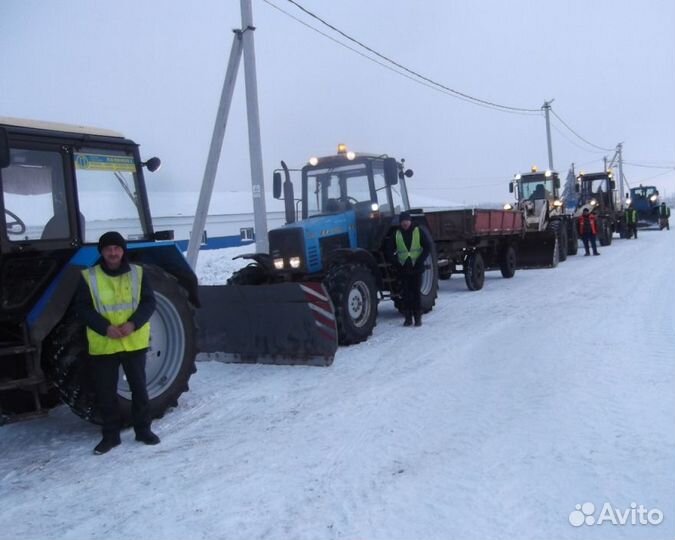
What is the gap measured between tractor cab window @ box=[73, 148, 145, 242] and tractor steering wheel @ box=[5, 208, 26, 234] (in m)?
0.47

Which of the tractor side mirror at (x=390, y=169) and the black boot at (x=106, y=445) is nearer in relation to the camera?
the black boot at (x=106, y=445)

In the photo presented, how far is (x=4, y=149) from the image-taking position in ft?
13.5

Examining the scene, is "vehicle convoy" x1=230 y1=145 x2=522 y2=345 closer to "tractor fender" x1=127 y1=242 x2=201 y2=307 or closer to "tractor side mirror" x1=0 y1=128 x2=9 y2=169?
"tractor fender" x1=127 y1=242 x2=201 y2=307

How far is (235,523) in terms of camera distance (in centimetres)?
336

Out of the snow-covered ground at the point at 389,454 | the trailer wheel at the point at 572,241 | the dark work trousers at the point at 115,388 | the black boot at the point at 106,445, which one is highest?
the trailer wheel at the point at 572,241

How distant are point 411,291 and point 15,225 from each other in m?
5.67

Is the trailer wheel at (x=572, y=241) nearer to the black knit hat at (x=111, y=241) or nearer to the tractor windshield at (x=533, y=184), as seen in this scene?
the tractor windshield at (x=533, y=184)

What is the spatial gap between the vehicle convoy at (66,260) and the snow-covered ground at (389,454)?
1.43 feet

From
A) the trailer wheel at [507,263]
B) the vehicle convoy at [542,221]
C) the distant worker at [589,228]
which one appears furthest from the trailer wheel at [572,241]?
the trailer wheel at [507,263]

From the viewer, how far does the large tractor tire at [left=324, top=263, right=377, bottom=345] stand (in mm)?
7703

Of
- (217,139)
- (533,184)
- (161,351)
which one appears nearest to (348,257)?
(161,351)

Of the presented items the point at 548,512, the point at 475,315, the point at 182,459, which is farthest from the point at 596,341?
the point at 182,459

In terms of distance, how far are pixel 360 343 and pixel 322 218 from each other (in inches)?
75.3

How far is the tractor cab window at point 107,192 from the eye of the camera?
4.96 m
